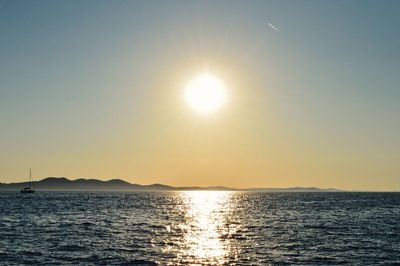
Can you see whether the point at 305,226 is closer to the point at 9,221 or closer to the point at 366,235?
the point at 366,235

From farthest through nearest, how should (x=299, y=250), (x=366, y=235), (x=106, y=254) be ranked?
(x=366, y=235) → (x=299, y=250) → (x=106, y=254)

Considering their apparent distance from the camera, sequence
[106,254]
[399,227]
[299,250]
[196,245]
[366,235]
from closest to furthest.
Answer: [106,254] < [299,250] < [196,245] < [366,235] < [399,227]

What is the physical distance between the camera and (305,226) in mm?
78312

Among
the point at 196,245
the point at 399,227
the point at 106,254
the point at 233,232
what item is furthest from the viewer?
the point at 399,227

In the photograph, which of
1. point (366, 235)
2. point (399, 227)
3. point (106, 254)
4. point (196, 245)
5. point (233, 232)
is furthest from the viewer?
point (399, 227)

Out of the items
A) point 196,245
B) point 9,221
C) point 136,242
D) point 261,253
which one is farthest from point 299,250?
point 9,221

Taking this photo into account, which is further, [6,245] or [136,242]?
[136,242]

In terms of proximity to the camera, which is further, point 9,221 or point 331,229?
point 9,221

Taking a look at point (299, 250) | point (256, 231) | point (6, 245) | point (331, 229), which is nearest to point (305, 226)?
point (331, 229)

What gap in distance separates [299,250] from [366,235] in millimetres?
18549

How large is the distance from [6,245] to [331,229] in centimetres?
A: 4537

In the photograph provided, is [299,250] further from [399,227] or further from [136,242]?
[399,227]

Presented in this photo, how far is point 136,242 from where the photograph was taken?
2247 inches

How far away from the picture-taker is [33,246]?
170ft
